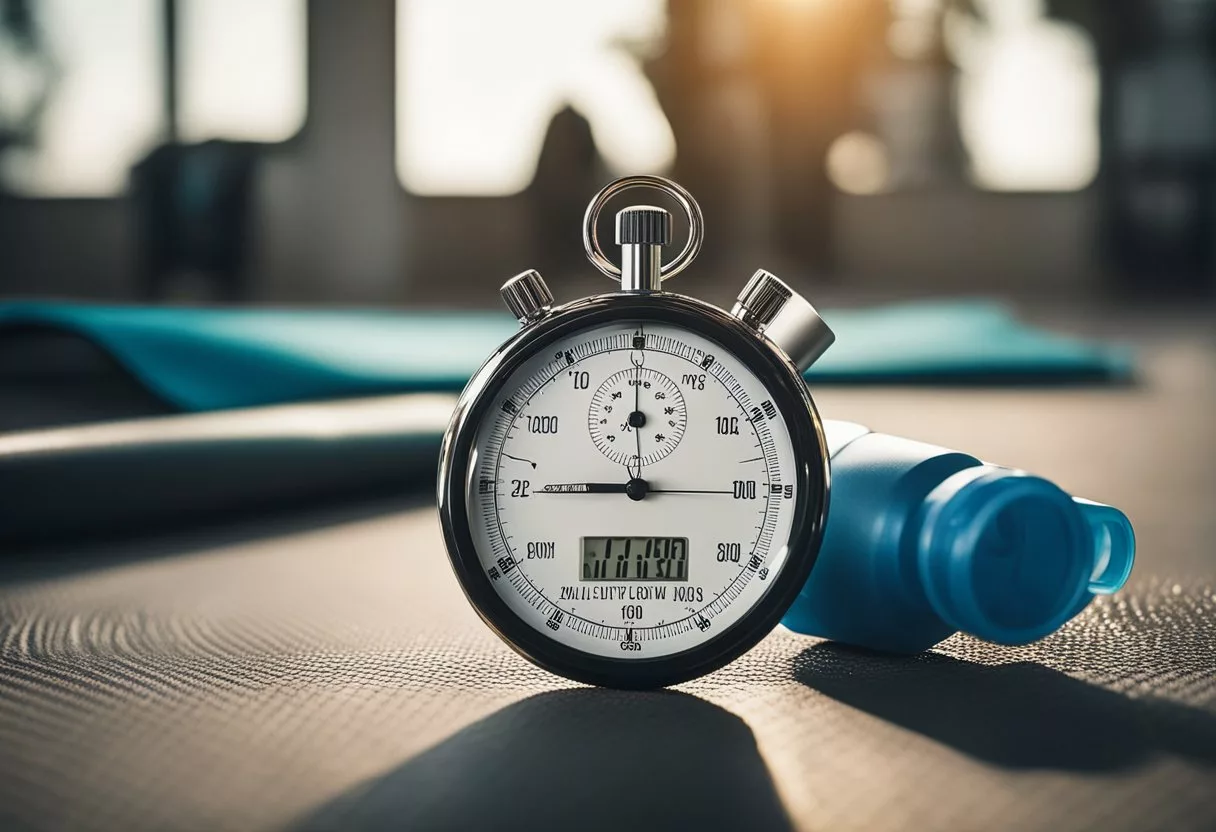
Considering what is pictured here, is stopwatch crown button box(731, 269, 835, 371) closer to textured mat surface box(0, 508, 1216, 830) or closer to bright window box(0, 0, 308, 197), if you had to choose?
textured mat surface box(0, 508, 1216, 830)

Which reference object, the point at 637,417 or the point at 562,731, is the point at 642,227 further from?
the point at 562,731

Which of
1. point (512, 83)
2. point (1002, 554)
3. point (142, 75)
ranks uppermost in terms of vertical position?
point (512, 83)

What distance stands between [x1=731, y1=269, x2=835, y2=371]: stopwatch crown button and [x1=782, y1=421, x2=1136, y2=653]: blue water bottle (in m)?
0.08

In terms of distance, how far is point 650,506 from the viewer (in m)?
0.88

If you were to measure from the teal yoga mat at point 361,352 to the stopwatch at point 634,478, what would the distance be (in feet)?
3.94

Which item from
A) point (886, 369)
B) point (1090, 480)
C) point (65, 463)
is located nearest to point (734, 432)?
point (65, 463)

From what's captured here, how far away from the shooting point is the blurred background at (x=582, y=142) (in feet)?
28.1

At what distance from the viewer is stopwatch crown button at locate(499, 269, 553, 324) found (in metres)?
0.89

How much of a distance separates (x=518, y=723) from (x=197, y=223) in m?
7.69

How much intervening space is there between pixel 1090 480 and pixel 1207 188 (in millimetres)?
8611

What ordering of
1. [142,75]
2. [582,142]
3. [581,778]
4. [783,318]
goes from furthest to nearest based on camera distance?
1. [142,75]
2. [582,142]
3. [783,318]
4. [581,778]

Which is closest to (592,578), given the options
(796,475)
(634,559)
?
(634,559)

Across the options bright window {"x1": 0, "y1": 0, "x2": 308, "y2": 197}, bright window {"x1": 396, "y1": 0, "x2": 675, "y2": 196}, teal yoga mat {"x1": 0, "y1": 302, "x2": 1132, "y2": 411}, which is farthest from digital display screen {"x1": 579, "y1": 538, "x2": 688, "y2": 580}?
bright window {"x1": 396, "y1": 0, "x2": 675, "y2": 196}

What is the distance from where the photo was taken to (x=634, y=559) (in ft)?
2.87
